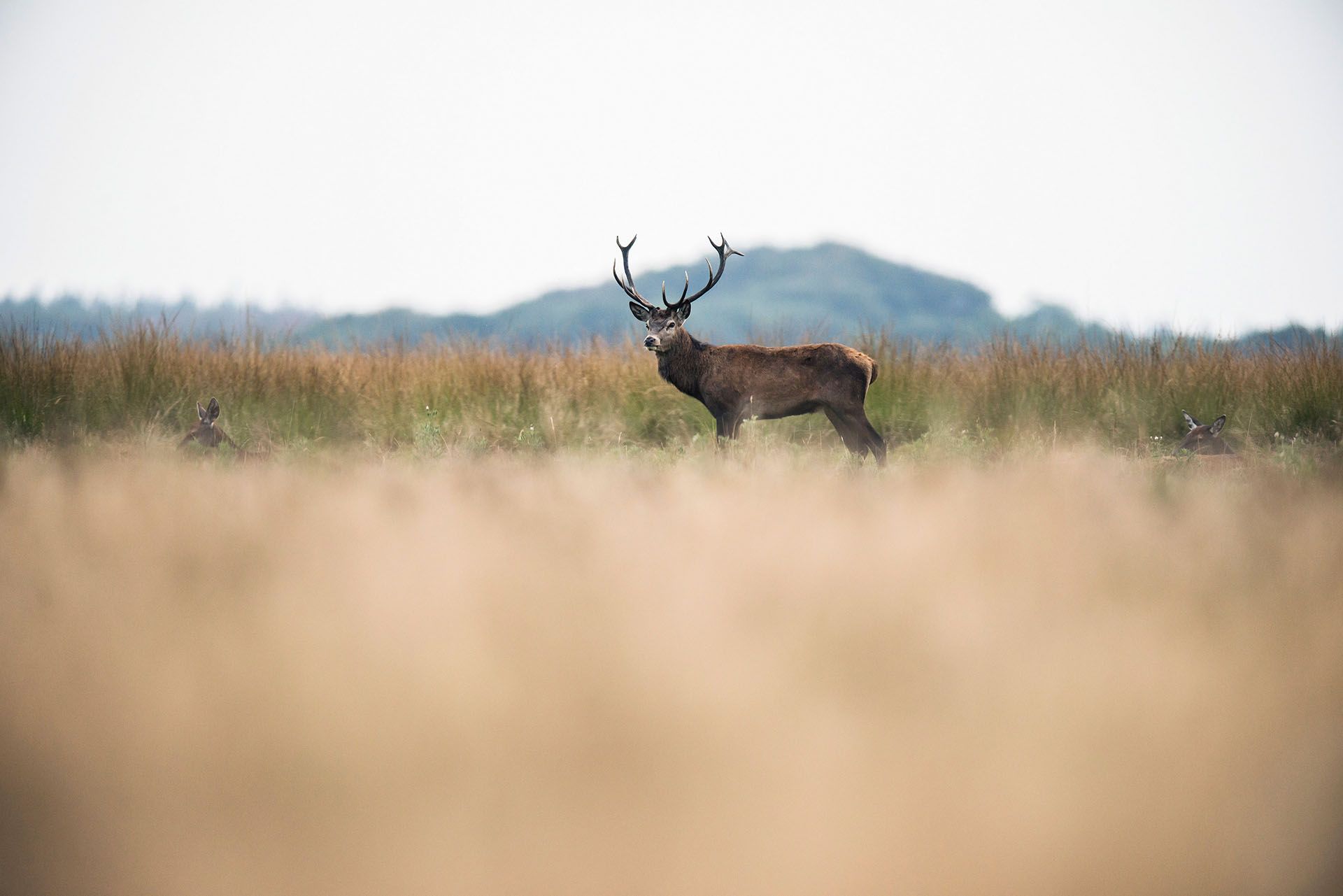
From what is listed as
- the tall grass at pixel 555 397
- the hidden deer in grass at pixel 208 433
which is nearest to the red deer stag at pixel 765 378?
the tall grass at pixel 555 397

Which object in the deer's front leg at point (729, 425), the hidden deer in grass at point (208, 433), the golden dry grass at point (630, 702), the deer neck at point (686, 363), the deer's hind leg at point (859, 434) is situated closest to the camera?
the golden dry grass at point (630, 702)

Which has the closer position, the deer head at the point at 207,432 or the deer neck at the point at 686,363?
the deer head at the point at 207,432

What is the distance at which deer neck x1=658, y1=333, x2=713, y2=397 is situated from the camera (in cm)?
594

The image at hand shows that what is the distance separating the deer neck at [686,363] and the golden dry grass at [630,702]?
420 cm

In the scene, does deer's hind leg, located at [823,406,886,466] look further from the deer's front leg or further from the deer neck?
the deer neck

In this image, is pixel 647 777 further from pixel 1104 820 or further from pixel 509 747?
pixel 1104 820

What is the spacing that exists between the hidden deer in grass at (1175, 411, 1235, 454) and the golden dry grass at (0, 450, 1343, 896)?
4500mm

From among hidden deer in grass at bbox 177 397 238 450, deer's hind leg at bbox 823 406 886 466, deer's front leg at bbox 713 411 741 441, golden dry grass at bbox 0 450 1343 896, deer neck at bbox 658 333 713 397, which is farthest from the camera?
deer neck at bbox 658 333 713 397

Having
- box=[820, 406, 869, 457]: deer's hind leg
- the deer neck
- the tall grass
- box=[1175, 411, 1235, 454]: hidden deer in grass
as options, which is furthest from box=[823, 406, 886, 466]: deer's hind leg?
box=[1175, 411, 1235, 454]: hidden deer in grass

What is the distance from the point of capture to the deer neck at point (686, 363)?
594 cm

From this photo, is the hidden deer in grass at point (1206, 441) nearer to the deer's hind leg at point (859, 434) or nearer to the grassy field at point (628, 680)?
the deer's hind leg at point (859, 434)

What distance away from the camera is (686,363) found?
595 cm

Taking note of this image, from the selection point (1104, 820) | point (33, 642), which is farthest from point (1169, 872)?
point (33, 642)

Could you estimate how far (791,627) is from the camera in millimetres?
1288
